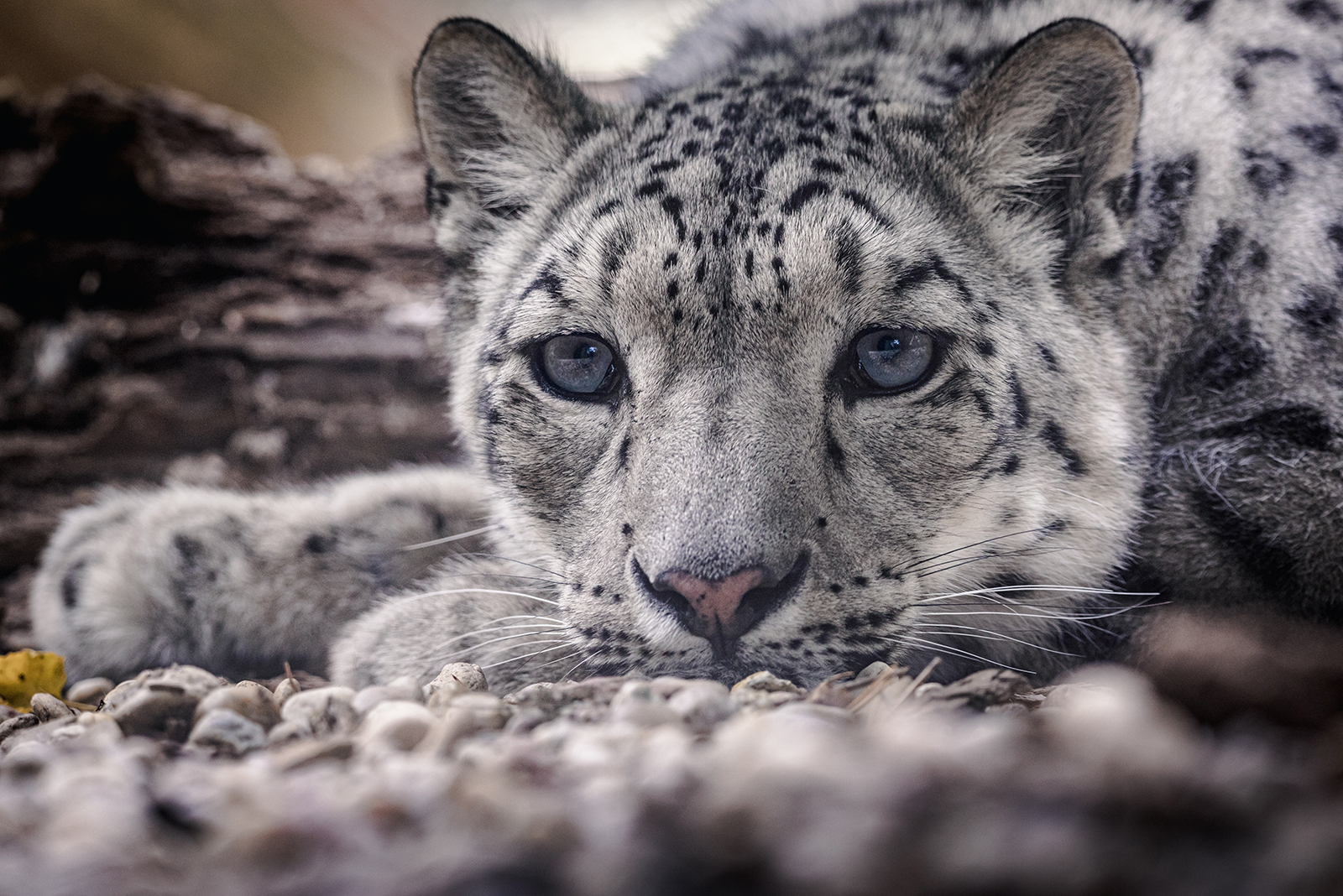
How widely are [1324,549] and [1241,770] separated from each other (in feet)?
5.90

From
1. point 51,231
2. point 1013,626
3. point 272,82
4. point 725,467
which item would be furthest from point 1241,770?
point 272,82

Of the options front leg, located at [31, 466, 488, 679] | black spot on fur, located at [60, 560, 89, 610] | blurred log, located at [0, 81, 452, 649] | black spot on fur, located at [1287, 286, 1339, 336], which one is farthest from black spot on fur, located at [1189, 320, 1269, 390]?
black spot on fur, located at [60, 560, 89, 610]

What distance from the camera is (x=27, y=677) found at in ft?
8.86

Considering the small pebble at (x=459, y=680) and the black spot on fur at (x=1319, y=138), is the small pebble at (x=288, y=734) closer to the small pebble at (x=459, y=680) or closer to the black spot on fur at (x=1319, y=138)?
the small pebble at (x=459, y=680)

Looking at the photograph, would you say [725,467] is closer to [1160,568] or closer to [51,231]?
[1160,568]

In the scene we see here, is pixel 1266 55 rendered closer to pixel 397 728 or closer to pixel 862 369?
pixel 862 369

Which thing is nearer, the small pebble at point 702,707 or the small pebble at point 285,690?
the small pebble at point 702,707

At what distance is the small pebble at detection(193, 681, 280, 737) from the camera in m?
1.99

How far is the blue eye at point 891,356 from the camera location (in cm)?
246

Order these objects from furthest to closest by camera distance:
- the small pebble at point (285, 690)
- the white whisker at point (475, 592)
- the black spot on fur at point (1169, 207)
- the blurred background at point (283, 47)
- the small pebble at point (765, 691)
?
the blurred background at point (283, 47), the black spot on fur at point (1169, 207), the white whisker at point (475, 592), the small pebble at point (285, 690), the small pebble at point (765, 691)

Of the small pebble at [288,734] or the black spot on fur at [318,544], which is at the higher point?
the black spot on fur at [318,544]

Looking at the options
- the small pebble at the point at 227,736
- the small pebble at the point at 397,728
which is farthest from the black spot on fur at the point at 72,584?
the small pebble at the point at 397,728

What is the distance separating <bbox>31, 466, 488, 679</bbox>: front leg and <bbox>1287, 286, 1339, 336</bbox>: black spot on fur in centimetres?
247

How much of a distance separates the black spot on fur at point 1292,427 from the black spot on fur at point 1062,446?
410mm
